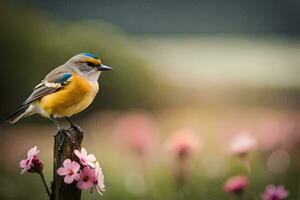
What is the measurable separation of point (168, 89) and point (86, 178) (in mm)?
2943

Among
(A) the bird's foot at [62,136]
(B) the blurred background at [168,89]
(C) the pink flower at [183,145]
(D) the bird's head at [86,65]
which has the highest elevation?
(D) the bird's head at [86,65]

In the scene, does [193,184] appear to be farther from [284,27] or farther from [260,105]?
[284,27]

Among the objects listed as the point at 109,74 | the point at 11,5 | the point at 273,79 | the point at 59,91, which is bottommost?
the point at 273,79

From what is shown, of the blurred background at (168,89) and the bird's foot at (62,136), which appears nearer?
the bird's foot at (62,136)

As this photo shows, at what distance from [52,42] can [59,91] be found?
1964mm

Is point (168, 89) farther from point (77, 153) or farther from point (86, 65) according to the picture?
point (77, 153)

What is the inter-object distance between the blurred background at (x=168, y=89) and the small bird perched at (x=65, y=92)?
0.57 meters

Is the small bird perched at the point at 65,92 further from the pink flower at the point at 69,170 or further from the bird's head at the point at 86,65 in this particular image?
the pink flower at the point at 69,170

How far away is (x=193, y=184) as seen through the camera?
2.67 metres

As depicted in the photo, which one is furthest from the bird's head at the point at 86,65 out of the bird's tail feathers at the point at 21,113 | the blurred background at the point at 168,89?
the blurred background at the point at 168,89

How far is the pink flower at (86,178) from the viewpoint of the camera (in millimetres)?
1027

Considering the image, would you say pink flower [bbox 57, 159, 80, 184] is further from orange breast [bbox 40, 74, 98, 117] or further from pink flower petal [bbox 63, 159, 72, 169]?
orange breast [bbox 40, 74, 98, 117]

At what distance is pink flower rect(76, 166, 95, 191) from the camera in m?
1.03

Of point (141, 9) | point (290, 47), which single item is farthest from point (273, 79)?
point (141, 9)
